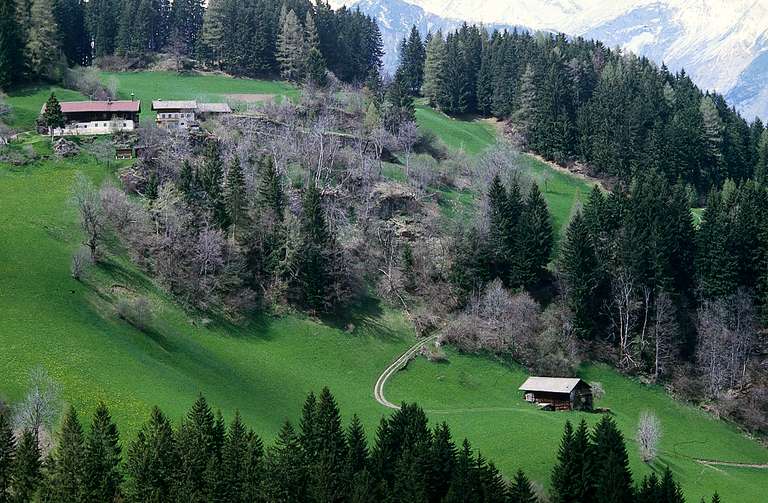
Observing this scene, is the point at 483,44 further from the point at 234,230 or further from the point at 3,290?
the point at 3,290

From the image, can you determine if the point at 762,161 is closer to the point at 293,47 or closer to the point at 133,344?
the point at 293,47

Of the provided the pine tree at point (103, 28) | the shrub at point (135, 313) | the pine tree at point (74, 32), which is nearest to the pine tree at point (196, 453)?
the shrub at point (135, 313)

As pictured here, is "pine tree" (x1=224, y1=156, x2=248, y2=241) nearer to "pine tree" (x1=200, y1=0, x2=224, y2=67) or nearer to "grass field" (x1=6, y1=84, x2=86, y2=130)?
"grass field" (x1=6, y1=84, x2=86, y2=130)

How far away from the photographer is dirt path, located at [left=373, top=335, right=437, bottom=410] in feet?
277

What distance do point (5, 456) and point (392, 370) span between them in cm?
4187

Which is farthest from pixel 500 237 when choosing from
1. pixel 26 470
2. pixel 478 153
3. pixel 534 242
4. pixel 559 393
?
pixel 26 470

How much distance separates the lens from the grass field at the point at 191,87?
138 metres

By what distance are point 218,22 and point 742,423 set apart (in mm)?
106947

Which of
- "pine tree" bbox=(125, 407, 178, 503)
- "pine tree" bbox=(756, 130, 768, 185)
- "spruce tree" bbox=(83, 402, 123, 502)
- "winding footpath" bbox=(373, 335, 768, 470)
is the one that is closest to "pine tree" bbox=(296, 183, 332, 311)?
"winding footpath" bbox=(373, 335, 768, 470)

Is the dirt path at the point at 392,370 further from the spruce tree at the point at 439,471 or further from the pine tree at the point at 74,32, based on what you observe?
the pine tree at the point at 74,32

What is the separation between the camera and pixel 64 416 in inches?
2566

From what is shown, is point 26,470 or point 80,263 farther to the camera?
point 80,263

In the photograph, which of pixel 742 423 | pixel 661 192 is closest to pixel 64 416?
pixel 742 423

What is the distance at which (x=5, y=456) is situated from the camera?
5828 centimetres
